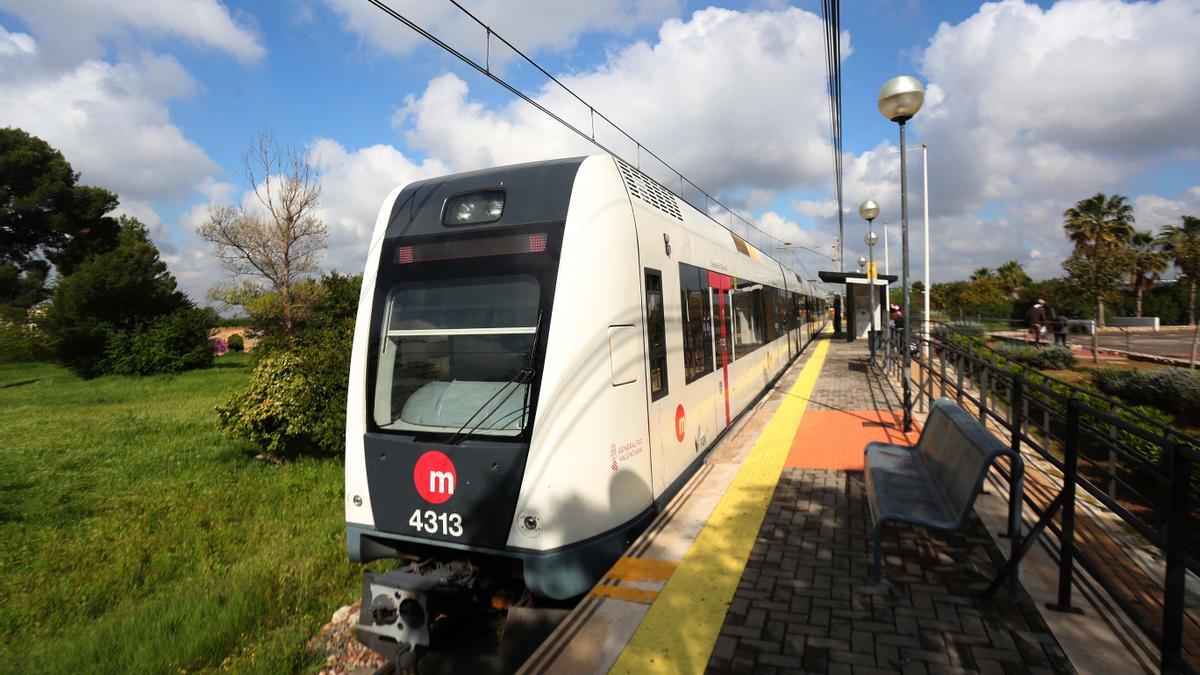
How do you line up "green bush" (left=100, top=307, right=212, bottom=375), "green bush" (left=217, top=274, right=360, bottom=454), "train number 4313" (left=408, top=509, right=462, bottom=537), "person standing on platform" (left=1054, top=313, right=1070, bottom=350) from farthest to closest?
"green bush" (left=100, top=307, right=212, bottom=375) → "person standing on platform" (left=1054, top=313, right=1070, bottom=350) → "green bush" (left=217, top=274, right=360, bottom=454) → "train number 4313" (left=408, top=509, right=462, bottom=537)

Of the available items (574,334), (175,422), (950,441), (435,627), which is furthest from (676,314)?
(175,422)

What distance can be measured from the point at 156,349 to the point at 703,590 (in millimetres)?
36001

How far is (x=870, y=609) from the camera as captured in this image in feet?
11.2

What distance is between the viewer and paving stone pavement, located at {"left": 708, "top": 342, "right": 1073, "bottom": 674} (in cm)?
293

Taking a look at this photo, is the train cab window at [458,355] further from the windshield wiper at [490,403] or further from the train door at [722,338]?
the train door at [722,338]

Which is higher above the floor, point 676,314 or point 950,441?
point 676,314

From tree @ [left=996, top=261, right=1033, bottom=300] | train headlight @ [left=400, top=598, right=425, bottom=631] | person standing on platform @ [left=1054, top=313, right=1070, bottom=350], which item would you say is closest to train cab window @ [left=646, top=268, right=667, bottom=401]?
train headlight @ [left=400, top=598, right=425, bottom=631]

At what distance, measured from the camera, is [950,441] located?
4.25 metres

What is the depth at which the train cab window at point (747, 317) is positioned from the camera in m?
8.25

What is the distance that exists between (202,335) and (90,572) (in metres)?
32.4

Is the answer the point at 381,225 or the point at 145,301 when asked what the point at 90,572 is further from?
the point at 145,301

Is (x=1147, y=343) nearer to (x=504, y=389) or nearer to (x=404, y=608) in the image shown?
(x=504, y=389)

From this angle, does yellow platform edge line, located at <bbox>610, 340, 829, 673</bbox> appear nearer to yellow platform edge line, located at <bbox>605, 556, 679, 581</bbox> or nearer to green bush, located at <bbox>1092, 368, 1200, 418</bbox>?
yellow platform edge line, located at <bbox>605, 556, 679, 581</bbox>

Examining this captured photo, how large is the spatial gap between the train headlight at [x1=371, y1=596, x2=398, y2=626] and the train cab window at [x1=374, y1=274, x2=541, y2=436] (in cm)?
107
